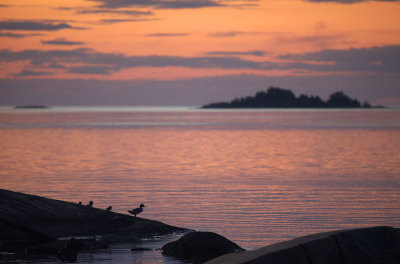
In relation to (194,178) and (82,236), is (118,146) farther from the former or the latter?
(82,236)

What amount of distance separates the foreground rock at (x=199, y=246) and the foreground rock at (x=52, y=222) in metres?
3.31

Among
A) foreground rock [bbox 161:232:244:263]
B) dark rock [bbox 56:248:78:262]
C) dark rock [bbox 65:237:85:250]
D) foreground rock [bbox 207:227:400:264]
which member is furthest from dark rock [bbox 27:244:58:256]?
foreground rock [bbox 207:227:400:264]

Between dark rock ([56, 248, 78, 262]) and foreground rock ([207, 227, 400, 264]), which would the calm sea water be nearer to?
dark rock ([56, 248, 78, 262])

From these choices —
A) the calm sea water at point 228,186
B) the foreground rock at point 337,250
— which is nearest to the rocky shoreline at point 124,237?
A: the foreground rock at point 337,250

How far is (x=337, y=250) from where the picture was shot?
46.5ft

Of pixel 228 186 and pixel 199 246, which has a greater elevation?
pixel 199 246

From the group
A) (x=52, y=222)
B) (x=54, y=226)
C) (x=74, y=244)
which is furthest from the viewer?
(x=52, y=222)

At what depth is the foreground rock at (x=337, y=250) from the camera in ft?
45.2

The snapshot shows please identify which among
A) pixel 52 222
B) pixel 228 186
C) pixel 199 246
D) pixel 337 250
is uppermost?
pixel 337 250

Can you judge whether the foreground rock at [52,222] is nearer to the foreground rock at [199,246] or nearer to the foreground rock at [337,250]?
the foreground rock at [199,246]

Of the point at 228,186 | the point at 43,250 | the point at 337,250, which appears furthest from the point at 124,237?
the point at 228,186

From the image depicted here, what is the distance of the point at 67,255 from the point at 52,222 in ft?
10.7

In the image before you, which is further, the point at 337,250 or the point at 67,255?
the point at 67,255

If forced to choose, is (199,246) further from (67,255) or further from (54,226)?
(54,226)
